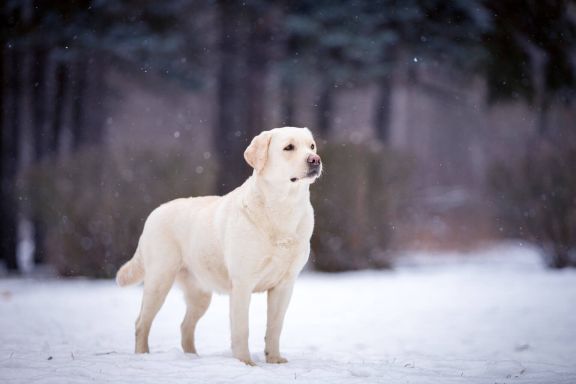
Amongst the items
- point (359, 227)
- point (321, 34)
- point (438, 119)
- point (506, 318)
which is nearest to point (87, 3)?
point (321, 34)

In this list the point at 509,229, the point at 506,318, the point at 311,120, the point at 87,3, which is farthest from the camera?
the point at 311,120

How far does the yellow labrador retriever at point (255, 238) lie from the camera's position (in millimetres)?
4402

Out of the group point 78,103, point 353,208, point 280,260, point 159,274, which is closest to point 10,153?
point 78,103

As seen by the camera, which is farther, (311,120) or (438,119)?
(438,119)

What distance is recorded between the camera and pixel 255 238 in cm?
439

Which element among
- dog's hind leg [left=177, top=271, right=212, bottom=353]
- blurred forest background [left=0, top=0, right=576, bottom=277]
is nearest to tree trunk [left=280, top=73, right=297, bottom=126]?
blurred forest background [left=0, top=0, right=576, bottom=277]

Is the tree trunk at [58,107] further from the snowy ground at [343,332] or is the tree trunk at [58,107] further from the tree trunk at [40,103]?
the snowy ground at [343,332]

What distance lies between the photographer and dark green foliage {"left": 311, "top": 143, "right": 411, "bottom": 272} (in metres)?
11.5

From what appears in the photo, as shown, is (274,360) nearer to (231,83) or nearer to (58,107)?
(231,83)

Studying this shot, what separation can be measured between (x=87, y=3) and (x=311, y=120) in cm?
1116

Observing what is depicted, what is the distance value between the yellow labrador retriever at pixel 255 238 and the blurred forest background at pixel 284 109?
626cm

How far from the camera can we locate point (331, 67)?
16375 millimetres

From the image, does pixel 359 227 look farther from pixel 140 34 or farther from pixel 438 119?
pixel 438 119

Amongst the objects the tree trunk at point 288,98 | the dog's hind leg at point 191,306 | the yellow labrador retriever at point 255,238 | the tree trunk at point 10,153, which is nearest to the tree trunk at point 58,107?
the tree trunk at point 10,153
